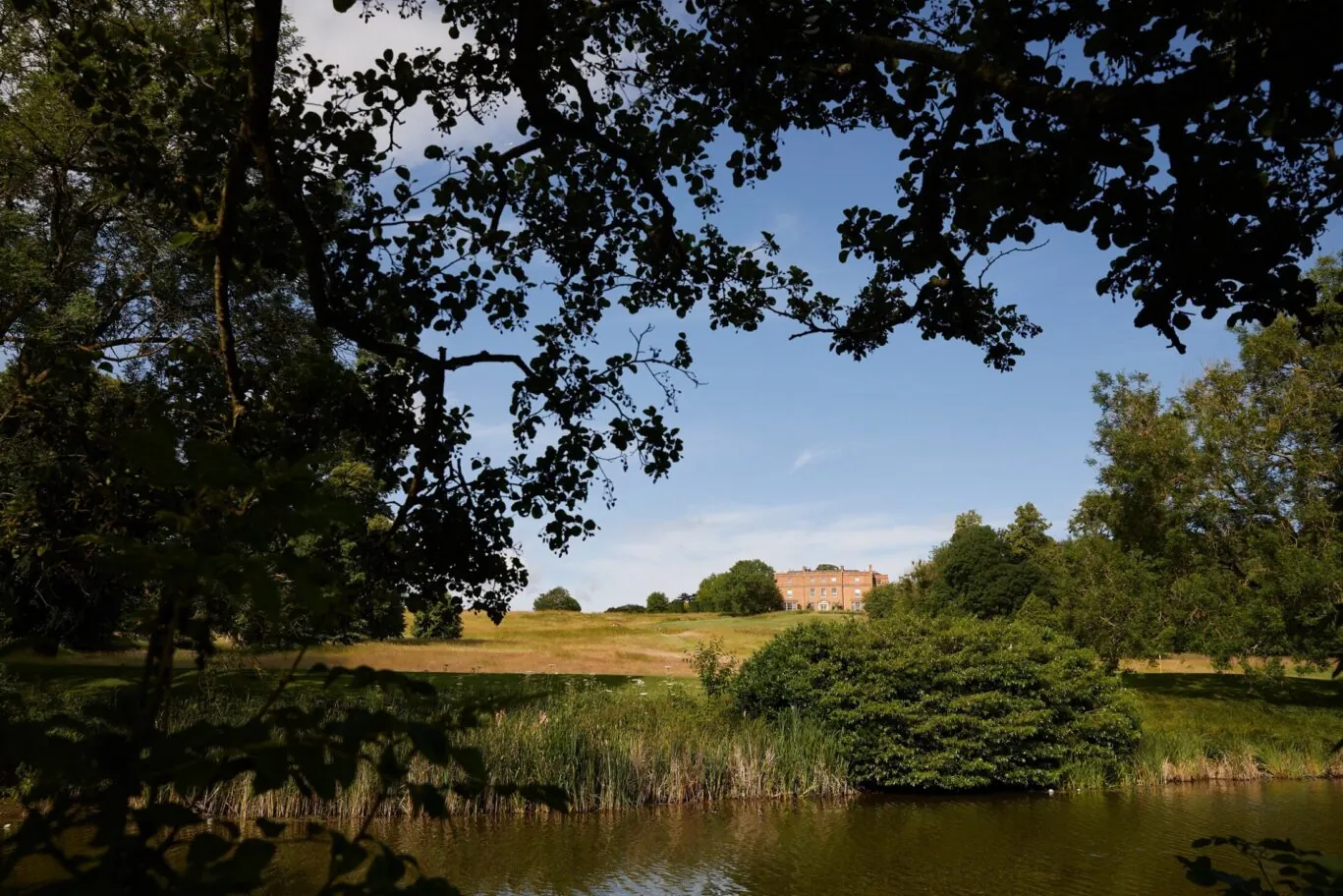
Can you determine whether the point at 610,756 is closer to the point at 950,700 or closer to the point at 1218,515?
the point at 950,700

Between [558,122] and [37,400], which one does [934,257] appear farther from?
[37,400]

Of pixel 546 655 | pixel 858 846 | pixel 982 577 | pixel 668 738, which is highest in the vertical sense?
pixel 982 577

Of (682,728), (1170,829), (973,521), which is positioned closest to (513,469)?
(682,728)

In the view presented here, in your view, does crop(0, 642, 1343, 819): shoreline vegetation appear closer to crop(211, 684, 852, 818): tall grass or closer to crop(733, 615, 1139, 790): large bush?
crop(211, 684, 852, 818): tall grass

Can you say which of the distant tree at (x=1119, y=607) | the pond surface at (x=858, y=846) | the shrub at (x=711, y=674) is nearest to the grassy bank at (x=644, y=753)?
the shrub at (x=711, y=674)

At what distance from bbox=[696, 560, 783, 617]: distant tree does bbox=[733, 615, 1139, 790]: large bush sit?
82429 mm

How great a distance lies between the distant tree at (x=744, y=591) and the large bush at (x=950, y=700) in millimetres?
82429

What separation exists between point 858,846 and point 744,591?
302ft

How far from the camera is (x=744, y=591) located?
102m

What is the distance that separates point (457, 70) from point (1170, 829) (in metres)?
12.7

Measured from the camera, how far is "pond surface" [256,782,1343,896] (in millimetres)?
9219

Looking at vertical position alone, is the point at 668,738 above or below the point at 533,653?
below

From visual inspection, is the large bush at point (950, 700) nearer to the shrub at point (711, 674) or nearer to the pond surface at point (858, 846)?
the shrub at point (711, 674)

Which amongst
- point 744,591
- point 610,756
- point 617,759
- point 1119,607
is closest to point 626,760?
point 617,759
